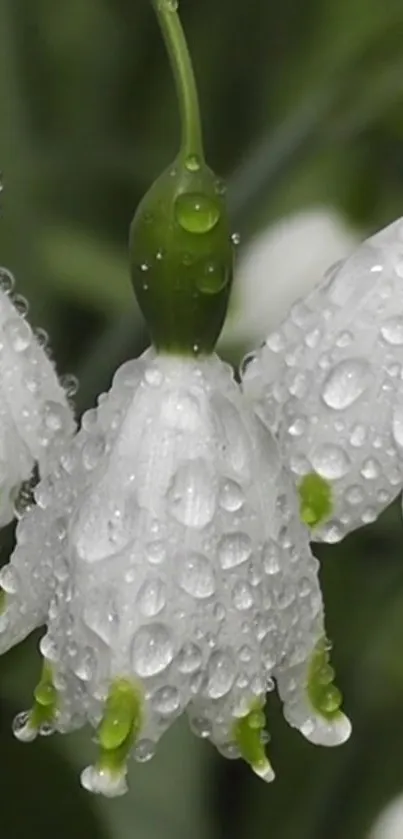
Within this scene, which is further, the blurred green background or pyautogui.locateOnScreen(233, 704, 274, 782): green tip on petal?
the blurred green background

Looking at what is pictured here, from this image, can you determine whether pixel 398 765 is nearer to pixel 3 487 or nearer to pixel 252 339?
pixel 252 339

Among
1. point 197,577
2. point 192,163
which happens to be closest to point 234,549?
point 197,577

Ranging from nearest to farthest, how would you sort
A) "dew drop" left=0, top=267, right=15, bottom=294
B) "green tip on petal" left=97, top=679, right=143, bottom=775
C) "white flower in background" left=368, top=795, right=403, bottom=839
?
1. "green tip on petal" left=97, top=679, right=143, bottom=775
2. "dew drop" left=0, top=267, right=15, bottom=294
3. "white flower in background" left=368, top=795, right=403, bottom=839

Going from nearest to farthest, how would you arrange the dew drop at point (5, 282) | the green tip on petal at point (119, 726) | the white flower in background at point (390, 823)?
the green tip on petal at point (119, 726), the dew drop at point (5, 282), the white flower in background at point (390, 823)

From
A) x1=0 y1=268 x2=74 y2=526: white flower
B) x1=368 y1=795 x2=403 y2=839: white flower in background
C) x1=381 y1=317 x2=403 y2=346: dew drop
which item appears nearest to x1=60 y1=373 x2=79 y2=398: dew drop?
x1=0 y1=268 x2=74 y2=526: white flower

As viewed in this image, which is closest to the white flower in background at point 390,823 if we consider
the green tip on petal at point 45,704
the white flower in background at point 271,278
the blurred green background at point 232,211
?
the blurred green background at point 232,211

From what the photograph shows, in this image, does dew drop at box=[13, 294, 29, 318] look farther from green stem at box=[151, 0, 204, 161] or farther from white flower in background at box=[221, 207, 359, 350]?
white flower in background at box=[221, 207, 359, 350]

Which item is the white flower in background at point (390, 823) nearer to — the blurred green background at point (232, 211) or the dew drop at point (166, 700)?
the blurred green background at point (232, 211)
